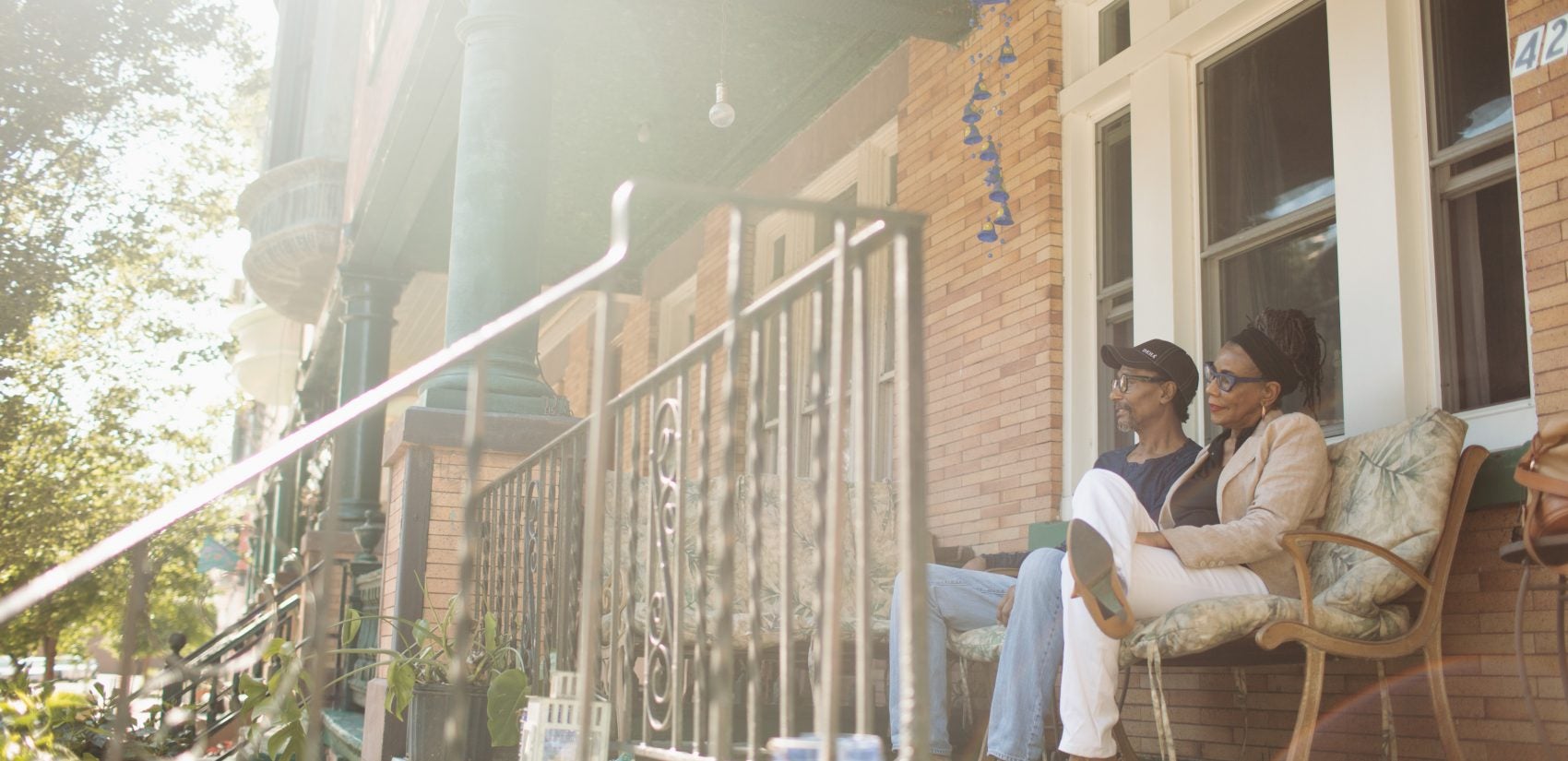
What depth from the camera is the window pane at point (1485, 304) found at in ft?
12.2

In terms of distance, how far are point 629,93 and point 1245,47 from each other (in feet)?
14.6

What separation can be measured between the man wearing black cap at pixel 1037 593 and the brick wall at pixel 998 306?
1.03 metres

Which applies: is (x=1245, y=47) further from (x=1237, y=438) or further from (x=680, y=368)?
(x=680, y=368)

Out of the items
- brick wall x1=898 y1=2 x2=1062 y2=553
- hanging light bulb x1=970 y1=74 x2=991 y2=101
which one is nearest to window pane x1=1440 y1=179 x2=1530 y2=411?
brick wall x1=898 y1=2 x2=1062 y2=553

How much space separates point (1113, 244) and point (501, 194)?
262 cm

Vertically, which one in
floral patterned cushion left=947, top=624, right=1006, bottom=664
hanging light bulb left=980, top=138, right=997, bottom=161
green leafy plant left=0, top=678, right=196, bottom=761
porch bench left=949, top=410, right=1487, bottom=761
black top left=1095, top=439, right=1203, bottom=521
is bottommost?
green leafy plant left=0, top=678, right=196, bottom=761

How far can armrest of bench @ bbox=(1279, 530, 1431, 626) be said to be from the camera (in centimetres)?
315

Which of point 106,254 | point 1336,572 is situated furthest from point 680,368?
point 106,254

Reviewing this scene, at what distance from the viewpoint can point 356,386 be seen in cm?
1071

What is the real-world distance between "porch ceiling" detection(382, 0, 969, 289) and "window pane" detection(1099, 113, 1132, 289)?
→ 1.13 meters

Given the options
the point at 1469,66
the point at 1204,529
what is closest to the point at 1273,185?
the point at 1469,66

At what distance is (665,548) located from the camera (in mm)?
2736

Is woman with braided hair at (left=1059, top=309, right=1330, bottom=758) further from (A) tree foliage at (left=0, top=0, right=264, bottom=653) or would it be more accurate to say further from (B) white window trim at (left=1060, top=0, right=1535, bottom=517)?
(A) tree foliage at (left=0, top=0, right=264, bottom=653)

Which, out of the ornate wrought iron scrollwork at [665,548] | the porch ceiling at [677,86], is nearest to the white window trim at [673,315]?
the porch ceiling at [677,86]
